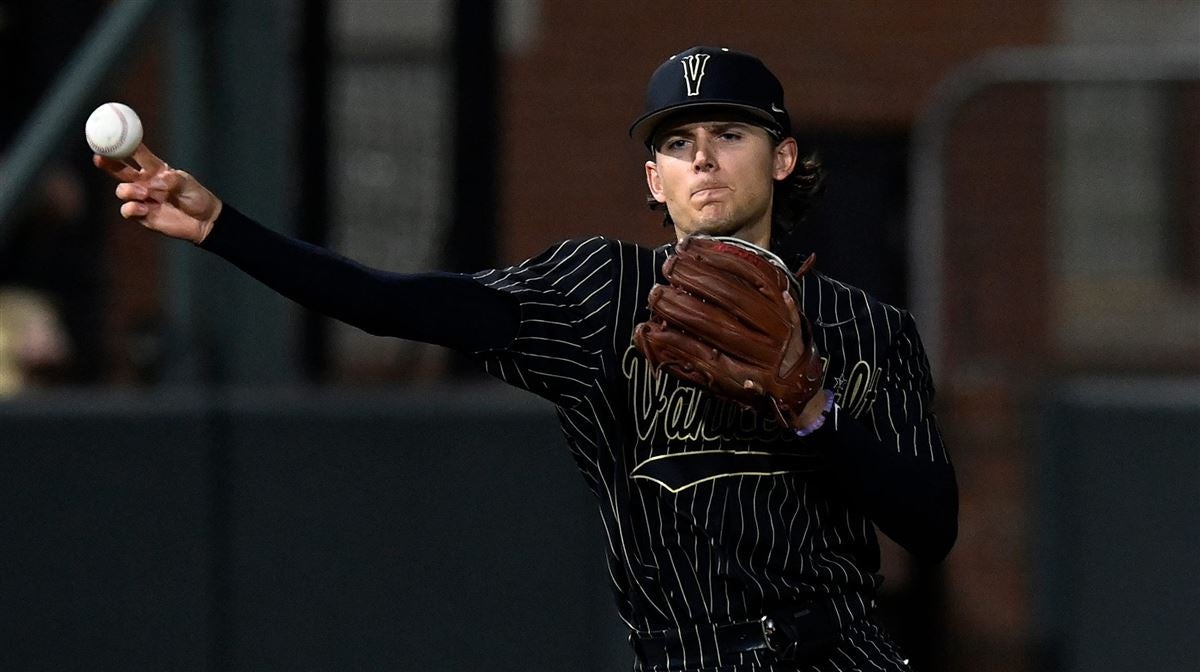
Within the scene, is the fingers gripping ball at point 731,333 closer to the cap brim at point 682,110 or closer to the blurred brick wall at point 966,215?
the cap brim at point 682,110

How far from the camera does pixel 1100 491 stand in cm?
573

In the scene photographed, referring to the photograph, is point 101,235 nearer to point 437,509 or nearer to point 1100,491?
point 437,509

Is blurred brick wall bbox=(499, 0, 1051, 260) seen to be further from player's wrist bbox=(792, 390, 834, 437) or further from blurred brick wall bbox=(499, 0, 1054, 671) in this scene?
player's wrist bbox=(792, 390, 834, 437)

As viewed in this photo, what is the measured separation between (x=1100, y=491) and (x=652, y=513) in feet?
11.0

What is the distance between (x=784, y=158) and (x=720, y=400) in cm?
37

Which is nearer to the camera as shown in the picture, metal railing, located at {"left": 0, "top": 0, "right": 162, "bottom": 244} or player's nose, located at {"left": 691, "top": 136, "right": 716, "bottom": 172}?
player's nose, located at {"left": 691, "top": 136, "right": 716, "bottom": 172}

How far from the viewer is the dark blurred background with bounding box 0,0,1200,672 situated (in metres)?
5.06

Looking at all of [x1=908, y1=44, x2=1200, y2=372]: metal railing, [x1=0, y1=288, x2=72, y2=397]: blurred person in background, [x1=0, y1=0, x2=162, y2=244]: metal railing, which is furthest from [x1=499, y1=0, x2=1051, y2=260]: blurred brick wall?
[x1=0, y1=288, x2=72, y2=397]: blurred person in background

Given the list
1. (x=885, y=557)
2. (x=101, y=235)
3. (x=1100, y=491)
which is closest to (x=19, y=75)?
(x=101, y=235)

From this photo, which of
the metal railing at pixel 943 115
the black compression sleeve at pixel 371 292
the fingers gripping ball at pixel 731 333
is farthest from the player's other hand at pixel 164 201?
the metal railing at pixel 943 115

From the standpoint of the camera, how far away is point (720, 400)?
2654 millimetres

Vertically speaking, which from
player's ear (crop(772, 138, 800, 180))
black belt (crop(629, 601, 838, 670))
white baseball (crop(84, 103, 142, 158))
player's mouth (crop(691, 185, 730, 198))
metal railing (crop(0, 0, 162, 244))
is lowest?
black belt (crop(629, 601, 838, 670))

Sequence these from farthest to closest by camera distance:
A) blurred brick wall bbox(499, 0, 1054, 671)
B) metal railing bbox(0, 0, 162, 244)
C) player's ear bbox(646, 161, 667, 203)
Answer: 1. blurred brick wall bbox(499, 0, 1054, 671)
2. metal railing bbox(0, 0, 162, 244)
3. player's ear bbox(646, 161, 667, 203)

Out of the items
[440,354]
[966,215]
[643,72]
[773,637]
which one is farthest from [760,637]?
[643,72]
